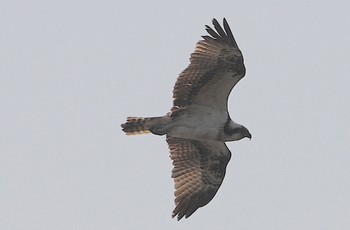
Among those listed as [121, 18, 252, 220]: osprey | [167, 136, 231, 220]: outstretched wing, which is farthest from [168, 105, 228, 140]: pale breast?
[167, 136, 231, 220]: outstretched wing

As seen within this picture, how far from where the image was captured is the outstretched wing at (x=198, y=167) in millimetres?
19812

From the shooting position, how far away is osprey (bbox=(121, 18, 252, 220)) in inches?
719

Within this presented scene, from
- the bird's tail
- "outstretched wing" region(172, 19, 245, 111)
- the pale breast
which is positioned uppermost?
"outstretched wing" region(172, 19, 245, 111)

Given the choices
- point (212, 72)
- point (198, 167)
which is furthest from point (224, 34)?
point (198, 167)

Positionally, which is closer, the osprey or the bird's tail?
the osprey

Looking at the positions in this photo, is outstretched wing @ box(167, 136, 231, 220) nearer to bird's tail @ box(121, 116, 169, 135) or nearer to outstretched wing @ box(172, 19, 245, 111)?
bird's tail @ box(121, 116, 169, 135)

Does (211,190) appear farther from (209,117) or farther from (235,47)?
(235,47)

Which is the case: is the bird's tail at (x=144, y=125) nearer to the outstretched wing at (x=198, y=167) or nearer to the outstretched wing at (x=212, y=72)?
the outstretched wing at (x=212, y=72)

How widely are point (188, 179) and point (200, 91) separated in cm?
206

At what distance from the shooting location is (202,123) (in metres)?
18.8

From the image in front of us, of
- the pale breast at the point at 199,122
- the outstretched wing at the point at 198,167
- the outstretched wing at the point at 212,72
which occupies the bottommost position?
the outstretched wing at the point at 198,167

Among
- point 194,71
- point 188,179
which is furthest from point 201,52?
point 188,179

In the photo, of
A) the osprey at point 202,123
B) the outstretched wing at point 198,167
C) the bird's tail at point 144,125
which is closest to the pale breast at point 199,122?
the osprey at point 202,123

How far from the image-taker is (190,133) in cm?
1883
